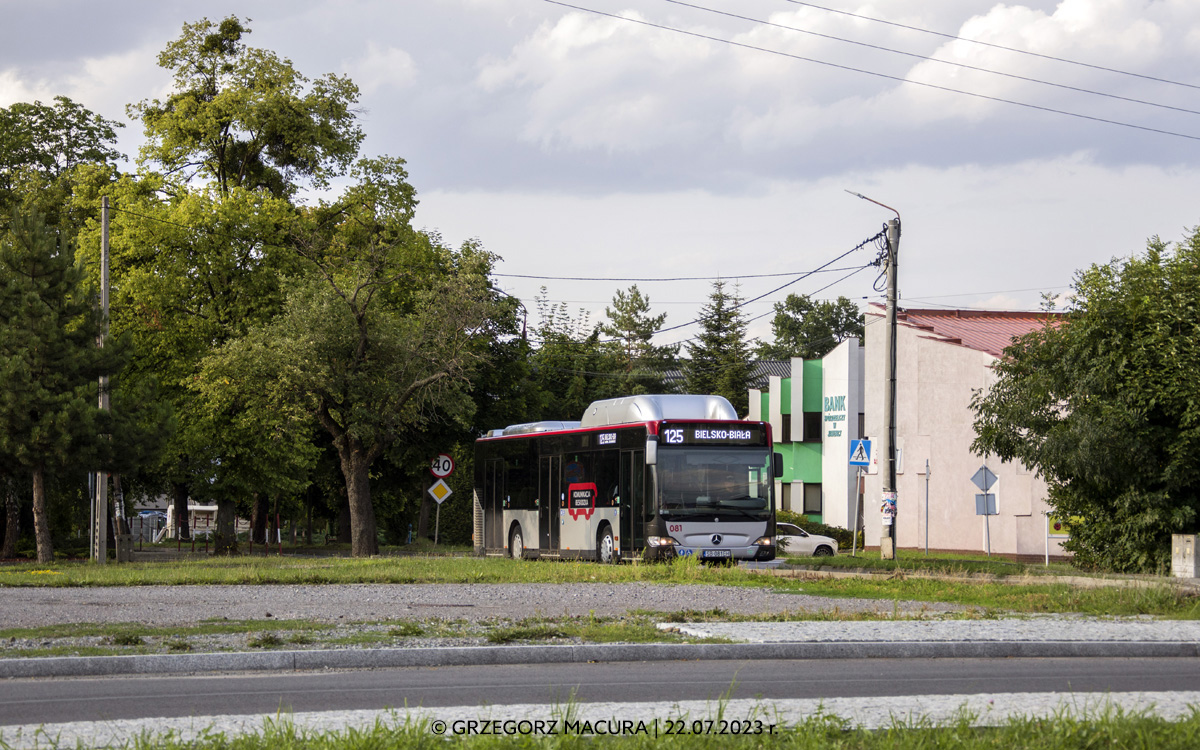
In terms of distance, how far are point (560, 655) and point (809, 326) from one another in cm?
9820

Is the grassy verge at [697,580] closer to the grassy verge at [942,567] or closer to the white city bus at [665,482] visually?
the grassy verge at [942,567]

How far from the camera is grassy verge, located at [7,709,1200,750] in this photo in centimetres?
608

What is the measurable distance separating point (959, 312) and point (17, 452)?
32643mm

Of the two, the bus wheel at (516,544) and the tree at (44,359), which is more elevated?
the tree at (44,359)

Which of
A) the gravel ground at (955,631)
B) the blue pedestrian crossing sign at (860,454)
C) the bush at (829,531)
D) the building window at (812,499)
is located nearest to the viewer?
the gravel ground at (955,631)

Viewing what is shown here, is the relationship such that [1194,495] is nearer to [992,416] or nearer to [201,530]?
[992,416]

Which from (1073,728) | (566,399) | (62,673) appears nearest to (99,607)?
(62,673)

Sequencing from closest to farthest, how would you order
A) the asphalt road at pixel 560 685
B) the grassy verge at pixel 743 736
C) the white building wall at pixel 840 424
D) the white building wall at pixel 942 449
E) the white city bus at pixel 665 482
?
the grassy verge at pixel 743 736 < the asphalt road at pixel 560 685 < the white city bus at pixel 665 482 < the white building wall at pixel 942 449 < the white building wall at pixel 840 424

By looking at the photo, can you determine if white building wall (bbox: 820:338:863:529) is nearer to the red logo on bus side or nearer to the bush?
the bush

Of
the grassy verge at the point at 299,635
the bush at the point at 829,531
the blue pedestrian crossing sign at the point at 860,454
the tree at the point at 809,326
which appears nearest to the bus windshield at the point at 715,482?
the blue pedestrian crossing sign at the point at 860,454

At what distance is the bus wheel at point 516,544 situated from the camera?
32344 millimetres

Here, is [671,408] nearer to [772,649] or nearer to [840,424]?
[772,649]

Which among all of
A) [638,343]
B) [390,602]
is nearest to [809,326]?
[638,343]

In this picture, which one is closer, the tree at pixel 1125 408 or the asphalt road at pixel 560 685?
the asphalt road at pixel 560 685
